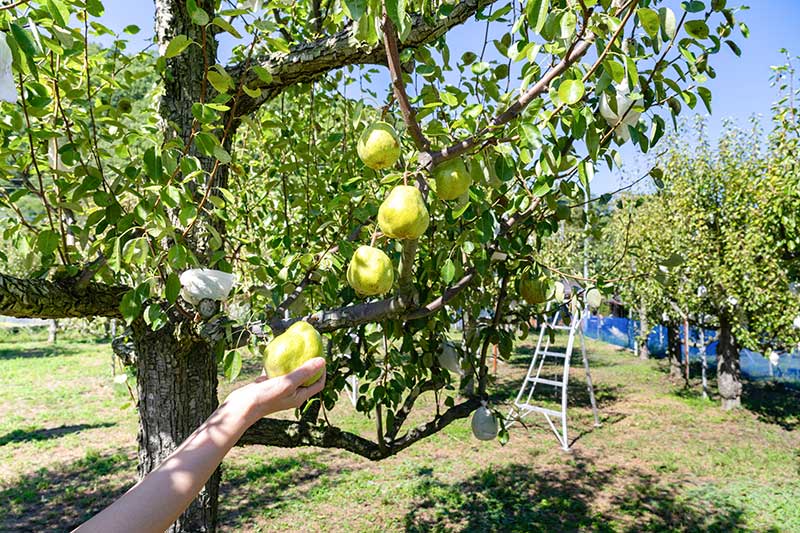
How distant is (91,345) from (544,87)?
1858cm

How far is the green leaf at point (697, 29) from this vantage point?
1.25 meters

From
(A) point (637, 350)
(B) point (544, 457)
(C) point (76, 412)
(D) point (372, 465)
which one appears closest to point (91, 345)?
(C) point (76, 412)

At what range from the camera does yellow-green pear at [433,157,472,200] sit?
1232mm

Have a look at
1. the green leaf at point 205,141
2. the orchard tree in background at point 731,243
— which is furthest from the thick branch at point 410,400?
the orchard tree in background at point 731,243

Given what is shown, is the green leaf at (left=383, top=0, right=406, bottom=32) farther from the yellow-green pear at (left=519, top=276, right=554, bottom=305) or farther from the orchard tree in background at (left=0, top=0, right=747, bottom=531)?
the yellow-green pear at (left=519, top=276, right=554, bottom=305)

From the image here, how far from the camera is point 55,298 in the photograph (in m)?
1.65

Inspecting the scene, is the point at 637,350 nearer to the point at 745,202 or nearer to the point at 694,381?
the point at 694,381

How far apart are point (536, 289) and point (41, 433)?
7.78 meters

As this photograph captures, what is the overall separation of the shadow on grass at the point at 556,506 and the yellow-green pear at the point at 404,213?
14.0 feet

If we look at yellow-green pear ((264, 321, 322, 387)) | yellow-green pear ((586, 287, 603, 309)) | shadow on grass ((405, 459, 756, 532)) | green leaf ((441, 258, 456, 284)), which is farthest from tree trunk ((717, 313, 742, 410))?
yellow-green pear ((264, 321, 322, 387))

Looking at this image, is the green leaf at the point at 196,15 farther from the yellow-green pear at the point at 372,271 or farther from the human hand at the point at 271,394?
the human hand at the point at 271,394

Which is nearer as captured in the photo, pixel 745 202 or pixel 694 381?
pixel 745 202

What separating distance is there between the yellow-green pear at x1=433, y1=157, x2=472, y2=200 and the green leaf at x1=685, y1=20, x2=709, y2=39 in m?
0.61

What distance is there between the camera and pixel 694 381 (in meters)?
12.1
